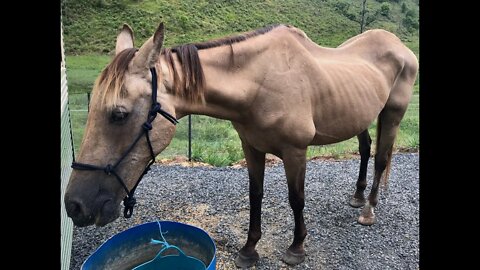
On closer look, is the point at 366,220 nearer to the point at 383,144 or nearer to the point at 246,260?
the point at 383,144

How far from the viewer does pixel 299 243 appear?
2.93 m

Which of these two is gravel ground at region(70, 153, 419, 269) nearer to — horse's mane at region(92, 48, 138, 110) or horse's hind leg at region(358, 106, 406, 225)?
horse's hind leg at region(358, 106, 406, 225)

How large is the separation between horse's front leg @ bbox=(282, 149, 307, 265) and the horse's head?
3.42ft

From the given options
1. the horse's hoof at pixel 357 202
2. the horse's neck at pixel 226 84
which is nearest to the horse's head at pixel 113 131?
the horse's neck at pixel 226 84

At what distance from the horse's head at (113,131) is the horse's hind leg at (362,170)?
2.67 meters

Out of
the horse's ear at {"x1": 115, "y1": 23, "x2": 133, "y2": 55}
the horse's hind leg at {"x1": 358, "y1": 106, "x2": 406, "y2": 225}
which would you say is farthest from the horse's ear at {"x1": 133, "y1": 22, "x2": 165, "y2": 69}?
the horse's hind leg at {"x1": 358, "y1": 106, "x2": 406, "y2": 225}

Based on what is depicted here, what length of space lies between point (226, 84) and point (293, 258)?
5.25ft

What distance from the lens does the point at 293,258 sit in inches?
115

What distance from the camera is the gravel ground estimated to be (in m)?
3.07

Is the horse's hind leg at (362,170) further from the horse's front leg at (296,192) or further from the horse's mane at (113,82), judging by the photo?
the horse's mane at (113,82)

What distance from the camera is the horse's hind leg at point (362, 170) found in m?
3.89

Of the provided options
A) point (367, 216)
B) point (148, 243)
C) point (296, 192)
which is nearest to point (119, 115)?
point (148, 243)
